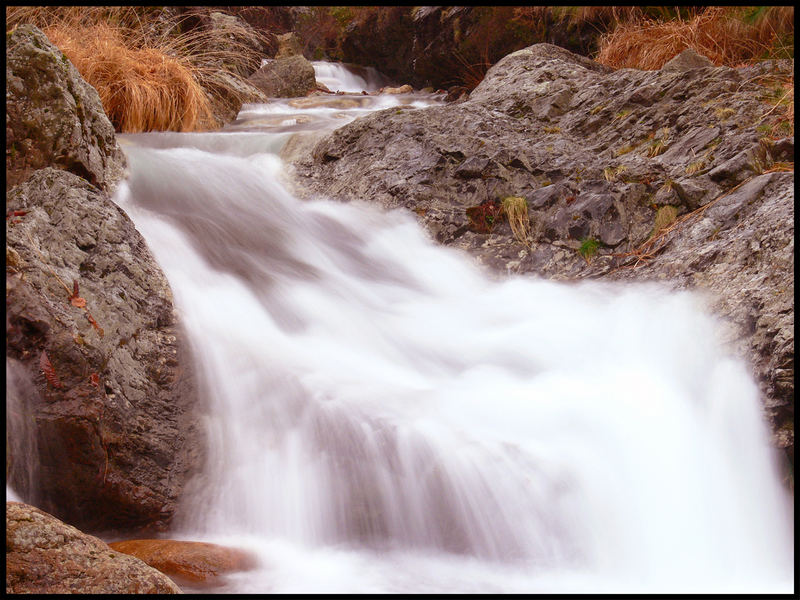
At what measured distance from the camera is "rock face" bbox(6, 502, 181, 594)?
1610 millimetres

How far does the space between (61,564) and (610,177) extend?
3.52 m

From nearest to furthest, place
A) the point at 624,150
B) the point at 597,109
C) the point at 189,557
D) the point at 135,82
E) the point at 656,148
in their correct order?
the point at 189,557 < the point at 656,148 < the point at 624,150 < the point at 597,109 < the point at 135,82

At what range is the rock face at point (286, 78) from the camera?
9.23 m

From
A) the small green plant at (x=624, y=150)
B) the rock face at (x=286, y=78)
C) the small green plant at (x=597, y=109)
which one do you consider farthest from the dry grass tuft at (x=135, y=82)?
the small green plant at (x=624, y=150)

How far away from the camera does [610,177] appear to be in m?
3.97

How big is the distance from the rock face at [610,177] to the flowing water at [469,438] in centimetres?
26

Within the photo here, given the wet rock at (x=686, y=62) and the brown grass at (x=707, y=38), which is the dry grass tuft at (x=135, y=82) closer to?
the wet rock at (x=686, y=62)

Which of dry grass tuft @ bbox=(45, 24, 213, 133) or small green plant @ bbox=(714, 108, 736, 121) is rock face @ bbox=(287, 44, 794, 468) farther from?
dry grass tuft @ bbox=(45, 24, 213, 133)

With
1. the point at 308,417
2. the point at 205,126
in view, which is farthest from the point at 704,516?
the point at 205,126

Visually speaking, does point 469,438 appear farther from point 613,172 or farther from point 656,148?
point 656,148

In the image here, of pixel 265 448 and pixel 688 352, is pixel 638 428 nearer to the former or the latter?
pixel 688 352

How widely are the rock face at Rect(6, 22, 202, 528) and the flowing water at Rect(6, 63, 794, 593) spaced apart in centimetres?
14

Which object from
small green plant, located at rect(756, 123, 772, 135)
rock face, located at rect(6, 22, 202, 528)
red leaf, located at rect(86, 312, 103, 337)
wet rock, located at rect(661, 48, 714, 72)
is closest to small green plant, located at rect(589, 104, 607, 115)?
wet rock, located at rect(661, 48, 714, 72)

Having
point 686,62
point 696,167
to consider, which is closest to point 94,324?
point 696,167
